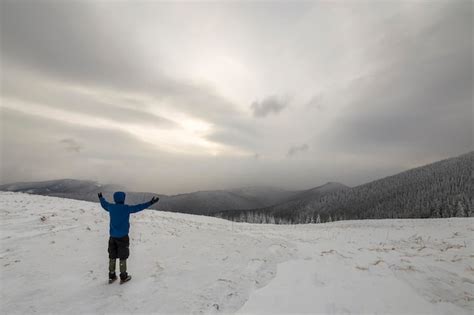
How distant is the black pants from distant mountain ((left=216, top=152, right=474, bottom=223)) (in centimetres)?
10702

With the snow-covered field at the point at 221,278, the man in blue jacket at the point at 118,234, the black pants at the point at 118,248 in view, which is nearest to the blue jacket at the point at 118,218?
the man in blue jacket at the point at 118,234

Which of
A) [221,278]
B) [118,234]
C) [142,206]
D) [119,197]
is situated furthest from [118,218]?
[221,278]

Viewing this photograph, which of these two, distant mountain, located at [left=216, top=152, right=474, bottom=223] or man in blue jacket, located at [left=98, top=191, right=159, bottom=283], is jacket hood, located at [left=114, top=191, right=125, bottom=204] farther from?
distant mountain, located at [left=216, top=152, right=474, bottom=223]

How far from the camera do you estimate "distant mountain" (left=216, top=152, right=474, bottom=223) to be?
357ft

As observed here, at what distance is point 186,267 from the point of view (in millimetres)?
7793

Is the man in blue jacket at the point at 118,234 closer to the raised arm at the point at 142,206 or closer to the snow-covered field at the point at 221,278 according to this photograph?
the raised arm at the point at 142,206

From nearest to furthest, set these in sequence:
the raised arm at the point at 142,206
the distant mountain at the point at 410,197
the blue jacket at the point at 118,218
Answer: the blue jacket at the point at 118,218 → the raised arm at the point at 142,206 → the distant mountain at the point at 410,197

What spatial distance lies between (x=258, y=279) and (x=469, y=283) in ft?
21.7

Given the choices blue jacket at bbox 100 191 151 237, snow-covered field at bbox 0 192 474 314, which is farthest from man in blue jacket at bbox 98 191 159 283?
snow-covered field at bbox 0 192 474 314

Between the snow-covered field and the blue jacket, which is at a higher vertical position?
the blue jacket

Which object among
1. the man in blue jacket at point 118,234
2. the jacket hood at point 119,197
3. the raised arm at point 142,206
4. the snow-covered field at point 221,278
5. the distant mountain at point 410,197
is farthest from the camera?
the distant mountain at point 410,197

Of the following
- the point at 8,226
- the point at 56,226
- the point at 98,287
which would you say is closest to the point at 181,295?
the point at 98,287

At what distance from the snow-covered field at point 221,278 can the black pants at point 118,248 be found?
0.73m

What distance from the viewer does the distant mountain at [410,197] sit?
357 feet
